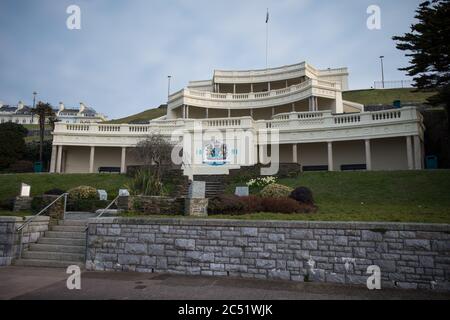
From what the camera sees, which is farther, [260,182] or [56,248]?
[260,182]

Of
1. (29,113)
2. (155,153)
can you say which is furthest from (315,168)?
(29,113)

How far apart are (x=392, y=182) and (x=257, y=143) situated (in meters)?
12.4

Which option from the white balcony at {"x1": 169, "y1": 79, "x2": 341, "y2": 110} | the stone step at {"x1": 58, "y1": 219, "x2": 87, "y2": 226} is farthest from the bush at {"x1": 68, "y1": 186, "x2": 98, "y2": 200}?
the white balcony at {"x1": 169, "y1": 79, "x2": 341, "y2": 110}

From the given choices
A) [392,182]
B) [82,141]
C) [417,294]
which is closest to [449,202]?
[392,182]

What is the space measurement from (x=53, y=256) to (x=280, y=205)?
8135 millimetres

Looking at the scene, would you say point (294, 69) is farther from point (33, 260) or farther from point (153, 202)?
point (33, 260)

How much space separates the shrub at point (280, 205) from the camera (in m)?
11.8

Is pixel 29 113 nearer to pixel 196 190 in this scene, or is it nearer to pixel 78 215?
pixel 78 215

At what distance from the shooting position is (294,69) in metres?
43.8

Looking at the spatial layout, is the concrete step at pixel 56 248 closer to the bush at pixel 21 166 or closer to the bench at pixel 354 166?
the bench at pixel 354 166

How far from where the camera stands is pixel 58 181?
2281cm

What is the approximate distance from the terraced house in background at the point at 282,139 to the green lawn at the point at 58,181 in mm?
5334

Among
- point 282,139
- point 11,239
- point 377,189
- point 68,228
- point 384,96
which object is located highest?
point 384,96

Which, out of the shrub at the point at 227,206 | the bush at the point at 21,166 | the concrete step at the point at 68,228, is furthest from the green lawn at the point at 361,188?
the bush at the point at 21,166
